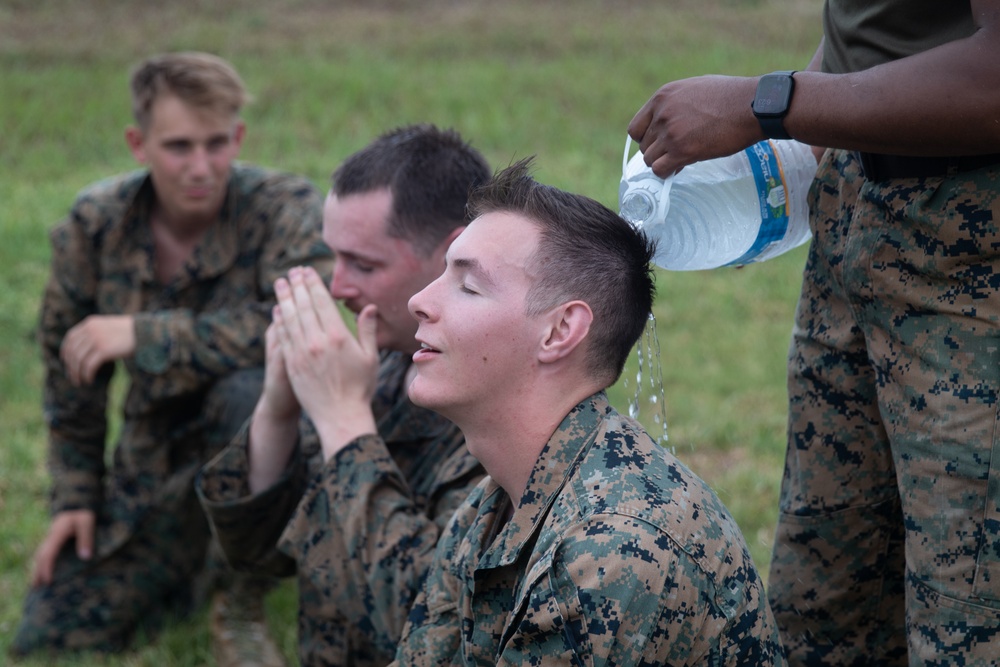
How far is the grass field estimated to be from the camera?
18.3 feet

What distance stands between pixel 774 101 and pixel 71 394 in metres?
3.20

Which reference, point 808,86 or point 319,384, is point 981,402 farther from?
point 319,384

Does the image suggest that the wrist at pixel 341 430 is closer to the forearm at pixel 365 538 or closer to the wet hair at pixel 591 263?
the forearm at pixel 365 538

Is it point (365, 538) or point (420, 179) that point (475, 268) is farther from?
point (420, 179)

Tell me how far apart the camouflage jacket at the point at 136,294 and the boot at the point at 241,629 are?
1.64 feet


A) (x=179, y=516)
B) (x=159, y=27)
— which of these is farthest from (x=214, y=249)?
(x=159, y=27)

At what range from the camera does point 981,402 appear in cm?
219

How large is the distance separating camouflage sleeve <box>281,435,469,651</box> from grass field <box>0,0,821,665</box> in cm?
117

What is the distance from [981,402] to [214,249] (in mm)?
3085

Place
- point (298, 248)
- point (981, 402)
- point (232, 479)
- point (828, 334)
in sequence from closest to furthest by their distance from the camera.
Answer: point (981, 402) → point (828, 334) → point (232, 479) → point (298, 248)

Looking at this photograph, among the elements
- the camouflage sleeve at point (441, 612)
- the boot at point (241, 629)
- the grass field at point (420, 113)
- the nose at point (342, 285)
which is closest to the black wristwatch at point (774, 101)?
the camouflage sleeve at point (441, 612)

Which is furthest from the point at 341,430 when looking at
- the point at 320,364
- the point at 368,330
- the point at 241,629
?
the point at 241,629

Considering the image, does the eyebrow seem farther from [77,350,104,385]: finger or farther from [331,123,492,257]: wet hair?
[77,350,104,385]: finger

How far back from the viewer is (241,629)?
4.11 metres
